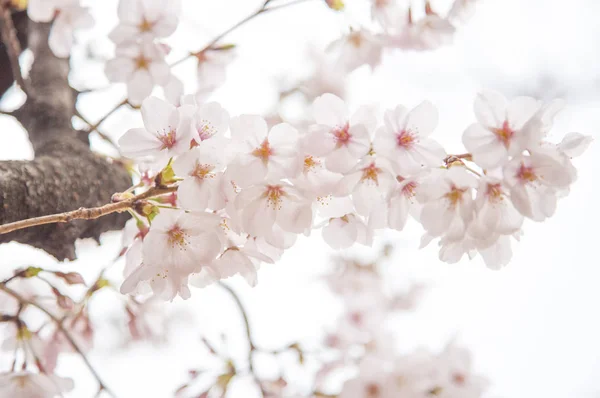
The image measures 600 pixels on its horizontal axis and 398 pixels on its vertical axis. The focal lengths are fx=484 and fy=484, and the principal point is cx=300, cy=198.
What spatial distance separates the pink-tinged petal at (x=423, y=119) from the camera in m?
0.49

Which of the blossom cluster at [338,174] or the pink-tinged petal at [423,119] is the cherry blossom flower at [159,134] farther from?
the pink-tinged petal at [423,119]

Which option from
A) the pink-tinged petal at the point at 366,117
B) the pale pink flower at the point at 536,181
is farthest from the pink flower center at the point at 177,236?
the pale pink flower at the point at 536,181

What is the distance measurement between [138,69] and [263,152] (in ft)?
1.73

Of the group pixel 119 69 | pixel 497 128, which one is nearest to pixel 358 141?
pixel 497 128

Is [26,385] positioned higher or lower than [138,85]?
lower

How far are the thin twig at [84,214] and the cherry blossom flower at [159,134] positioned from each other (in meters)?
0.04

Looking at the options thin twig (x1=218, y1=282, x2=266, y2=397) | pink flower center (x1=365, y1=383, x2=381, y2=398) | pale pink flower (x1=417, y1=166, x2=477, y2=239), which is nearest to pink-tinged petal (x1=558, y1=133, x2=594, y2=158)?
pale pink flower (x1=417, y1=166, x2=477, y2=239)

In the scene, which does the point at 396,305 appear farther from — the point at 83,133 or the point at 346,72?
the point at 83,133

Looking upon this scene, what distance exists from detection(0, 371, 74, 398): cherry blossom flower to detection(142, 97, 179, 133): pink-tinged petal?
473mm

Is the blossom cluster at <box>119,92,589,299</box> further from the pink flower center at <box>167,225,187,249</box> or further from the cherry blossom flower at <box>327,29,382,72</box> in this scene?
the cherry blossom flower at <box>327,29,382,72</box>

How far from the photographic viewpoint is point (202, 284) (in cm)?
55

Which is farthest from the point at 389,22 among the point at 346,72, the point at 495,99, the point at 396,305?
the point at 396,305

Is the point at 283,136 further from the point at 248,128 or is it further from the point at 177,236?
the point at 177,236

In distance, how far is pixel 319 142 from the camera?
1.47 feet
